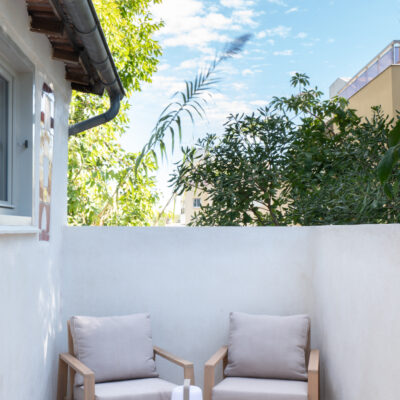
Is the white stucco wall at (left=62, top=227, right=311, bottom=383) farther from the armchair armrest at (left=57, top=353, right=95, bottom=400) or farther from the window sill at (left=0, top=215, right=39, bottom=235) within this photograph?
the window sill at (left=0, top=215, right=39, bottom=235)

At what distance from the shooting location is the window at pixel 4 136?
3.21 m

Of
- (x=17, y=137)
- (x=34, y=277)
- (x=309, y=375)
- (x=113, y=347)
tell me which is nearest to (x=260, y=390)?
(x=309, y=375)

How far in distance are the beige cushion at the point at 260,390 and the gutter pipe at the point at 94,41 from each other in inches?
91.3

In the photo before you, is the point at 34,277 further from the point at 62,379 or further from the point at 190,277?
the point at 190,277

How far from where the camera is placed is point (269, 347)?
3918 millimetres

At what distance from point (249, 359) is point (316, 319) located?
680mm

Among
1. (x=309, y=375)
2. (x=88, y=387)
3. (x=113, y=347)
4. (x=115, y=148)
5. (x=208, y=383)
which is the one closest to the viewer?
(x=88, y=387)

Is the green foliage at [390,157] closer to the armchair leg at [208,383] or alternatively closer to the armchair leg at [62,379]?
the armchair leg at [208,383]

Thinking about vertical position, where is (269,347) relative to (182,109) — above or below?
below

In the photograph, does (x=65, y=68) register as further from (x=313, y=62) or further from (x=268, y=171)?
(x=313, y=62)

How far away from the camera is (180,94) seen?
3.58 m

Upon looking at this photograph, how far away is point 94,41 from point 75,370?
2118 mm

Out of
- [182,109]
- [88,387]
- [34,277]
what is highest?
[182,109]

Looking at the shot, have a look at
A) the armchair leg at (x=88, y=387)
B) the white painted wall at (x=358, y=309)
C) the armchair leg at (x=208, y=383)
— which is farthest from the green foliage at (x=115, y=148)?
the armchair leg at (x=88, y=387)
